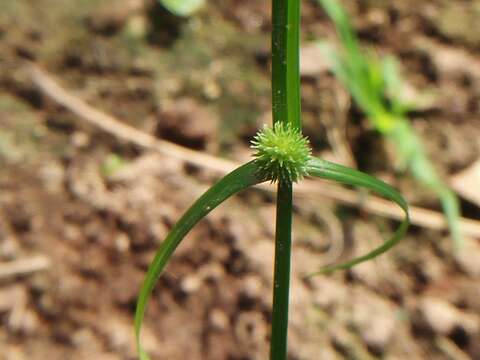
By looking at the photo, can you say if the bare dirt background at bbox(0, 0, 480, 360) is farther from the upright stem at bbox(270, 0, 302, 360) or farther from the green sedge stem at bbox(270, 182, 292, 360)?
the upright stem at bbox(270, 0, 302, 360)

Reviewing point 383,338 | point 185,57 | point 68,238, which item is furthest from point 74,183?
point 383,338

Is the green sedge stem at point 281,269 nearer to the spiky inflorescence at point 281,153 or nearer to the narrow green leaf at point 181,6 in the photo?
the spiky inflorescence at point 281,153

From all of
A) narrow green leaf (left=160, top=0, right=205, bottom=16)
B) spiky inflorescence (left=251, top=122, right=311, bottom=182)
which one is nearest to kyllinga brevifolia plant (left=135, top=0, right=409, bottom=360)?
spiky inflorescence (left=251, top=122, right=311, bottom=182)

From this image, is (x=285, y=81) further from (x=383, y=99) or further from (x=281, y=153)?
(x=383, y=99)

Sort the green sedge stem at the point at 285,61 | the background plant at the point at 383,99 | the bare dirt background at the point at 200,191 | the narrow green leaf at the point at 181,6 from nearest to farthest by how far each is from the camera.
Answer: the green sedge stem at the point at 285,61 < the bare dirt background at the point at 200,191 < the background plant at the point at 383,99 < the narrow green leaf at the point at 181,6

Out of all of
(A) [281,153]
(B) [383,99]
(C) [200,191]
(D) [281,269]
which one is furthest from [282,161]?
(B) [383,99]

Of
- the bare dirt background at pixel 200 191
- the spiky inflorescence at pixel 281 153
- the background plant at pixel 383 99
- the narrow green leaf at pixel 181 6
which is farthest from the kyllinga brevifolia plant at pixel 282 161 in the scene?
the narrow green leaf at pixel 181 6
